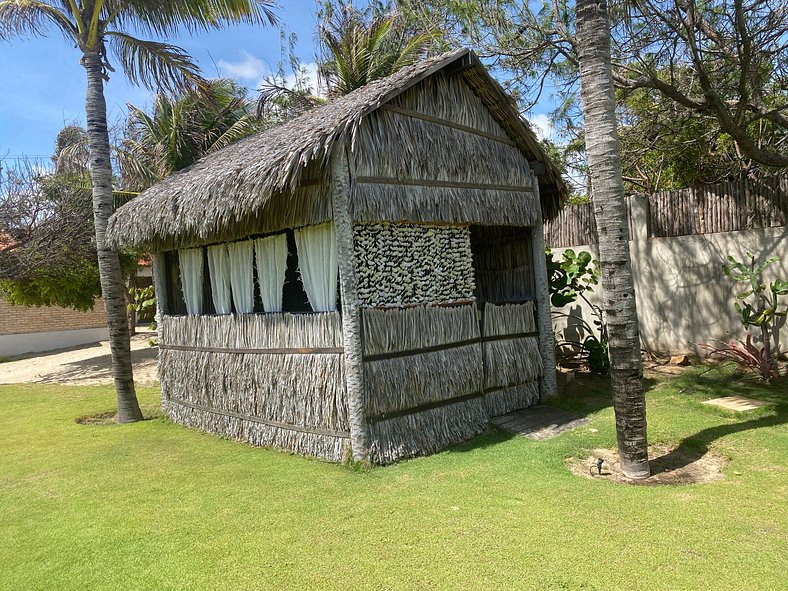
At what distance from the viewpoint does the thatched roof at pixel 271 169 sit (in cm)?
541

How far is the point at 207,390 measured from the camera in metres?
7.47

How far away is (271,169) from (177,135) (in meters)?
9.20

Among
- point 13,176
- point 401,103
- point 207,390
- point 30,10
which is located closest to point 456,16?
point 401,103

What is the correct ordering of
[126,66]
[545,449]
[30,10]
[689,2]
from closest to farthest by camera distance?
[545,449] < [689,2] < [30,10] < [126,66]

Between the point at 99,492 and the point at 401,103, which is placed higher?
the point at 401,103

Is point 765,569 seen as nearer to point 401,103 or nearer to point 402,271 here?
point 402,271

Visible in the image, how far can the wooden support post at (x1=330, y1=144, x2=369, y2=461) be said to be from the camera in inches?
219

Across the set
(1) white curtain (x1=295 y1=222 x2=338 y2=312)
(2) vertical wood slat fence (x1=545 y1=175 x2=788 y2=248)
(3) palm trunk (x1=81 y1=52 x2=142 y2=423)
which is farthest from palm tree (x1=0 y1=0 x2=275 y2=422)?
(2) vertical wood slat fence (x1=545 y1=175 x2=788 y2=248)

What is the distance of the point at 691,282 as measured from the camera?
880 cm

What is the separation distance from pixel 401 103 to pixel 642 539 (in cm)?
464

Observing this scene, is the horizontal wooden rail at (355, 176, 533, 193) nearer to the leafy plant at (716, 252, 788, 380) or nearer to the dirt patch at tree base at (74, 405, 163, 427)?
the leafy plant at (716, 252, 788, 380)

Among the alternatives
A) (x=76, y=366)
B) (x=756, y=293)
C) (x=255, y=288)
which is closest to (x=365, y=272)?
(x=255, y=288)

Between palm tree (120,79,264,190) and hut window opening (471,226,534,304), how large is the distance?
23.9 ft

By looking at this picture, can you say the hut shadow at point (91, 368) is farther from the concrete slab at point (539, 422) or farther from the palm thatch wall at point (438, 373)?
the concrete slab at point (539, 422)
